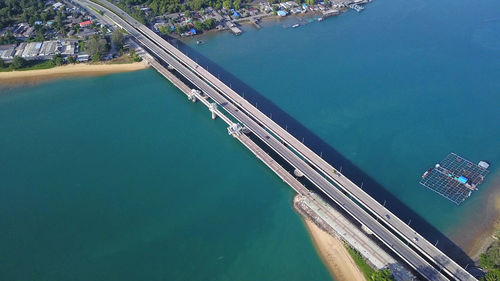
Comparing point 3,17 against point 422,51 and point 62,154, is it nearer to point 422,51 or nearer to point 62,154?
point 62,154

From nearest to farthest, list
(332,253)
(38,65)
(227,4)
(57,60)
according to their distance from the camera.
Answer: (332,253) → (57,60) → (38,65) → (227,4)

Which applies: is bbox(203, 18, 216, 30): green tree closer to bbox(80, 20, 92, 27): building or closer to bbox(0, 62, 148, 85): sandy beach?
bbox(0, 62, 148, 85): sandy beach

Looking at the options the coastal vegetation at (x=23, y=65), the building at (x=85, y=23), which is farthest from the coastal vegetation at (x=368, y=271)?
the building at (x=85, y=23)

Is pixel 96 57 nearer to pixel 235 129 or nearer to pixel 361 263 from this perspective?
pixel 235 129

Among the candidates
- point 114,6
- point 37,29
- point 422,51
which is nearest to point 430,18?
point 422,51

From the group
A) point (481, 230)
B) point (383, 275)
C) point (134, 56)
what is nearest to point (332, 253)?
point (383, 275)

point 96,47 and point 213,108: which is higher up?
point 96,47

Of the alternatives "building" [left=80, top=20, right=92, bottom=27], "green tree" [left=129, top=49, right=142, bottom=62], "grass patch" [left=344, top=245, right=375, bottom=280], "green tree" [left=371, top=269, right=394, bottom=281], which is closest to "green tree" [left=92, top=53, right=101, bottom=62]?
"green tree" [left=129, top=49, right=142, bottom=62]

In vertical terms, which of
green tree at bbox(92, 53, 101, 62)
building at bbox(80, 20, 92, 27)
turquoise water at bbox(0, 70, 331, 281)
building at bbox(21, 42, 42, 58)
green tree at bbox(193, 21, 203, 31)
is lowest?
turquoise water at bbox(0, 70, 331, 281)
